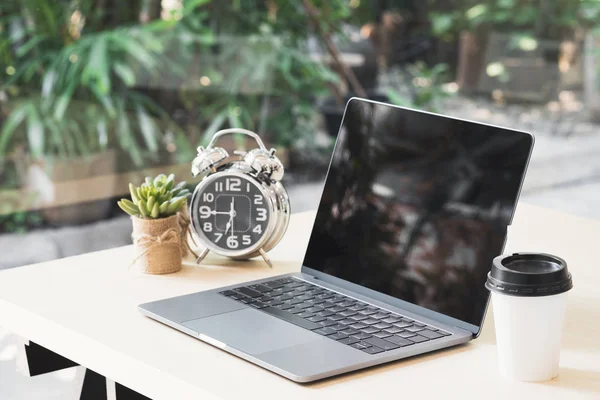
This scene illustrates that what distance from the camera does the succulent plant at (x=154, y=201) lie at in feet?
4.18

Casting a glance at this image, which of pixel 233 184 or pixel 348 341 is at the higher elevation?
pixel 233 184

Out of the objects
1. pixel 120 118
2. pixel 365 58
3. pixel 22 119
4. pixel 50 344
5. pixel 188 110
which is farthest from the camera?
pixel 365 58

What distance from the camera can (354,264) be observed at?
119cm

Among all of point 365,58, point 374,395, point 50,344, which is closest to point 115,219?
point 365,58

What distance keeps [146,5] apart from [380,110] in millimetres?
1875

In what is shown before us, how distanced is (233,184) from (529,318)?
0.56 m

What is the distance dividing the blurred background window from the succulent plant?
4.90 feet

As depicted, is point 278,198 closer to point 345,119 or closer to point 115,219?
point 345,119

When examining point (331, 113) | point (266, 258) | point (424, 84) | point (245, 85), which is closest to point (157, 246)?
point (266, 258)

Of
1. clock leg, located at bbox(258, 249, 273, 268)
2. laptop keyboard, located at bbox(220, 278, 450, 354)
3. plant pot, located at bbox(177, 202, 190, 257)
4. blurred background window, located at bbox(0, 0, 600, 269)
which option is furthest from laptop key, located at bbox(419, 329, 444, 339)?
blurred background window, located at bbox(0, 0, 600, 269)

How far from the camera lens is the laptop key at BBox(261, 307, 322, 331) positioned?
103 cm

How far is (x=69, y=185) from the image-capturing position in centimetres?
278

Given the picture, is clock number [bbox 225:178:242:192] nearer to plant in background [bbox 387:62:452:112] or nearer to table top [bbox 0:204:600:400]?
table top [bbox 0:204:600:400]

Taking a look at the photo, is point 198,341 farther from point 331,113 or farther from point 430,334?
point 331,113
